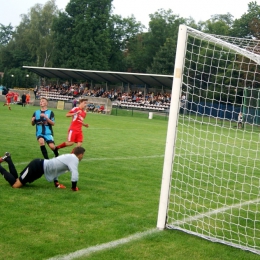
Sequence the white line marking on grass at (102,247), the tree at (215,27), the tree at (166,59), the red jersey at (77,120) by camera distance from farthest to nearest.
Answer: the tree at (215,27), the tree at (166,59), the red jersey at (77,120), the white line marking on grass at (102,247)

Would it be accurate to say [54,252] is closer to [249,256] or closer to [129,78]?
[249,256]

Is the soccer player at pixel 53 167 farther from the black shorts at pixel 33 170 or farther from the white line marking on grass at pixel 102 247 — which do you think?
the white line marking on grass at pixel 102 247

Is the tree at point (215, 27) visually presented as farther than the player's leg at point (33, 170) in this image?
Yes

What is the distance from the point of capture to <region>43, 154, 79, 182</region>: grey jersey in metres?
7.55

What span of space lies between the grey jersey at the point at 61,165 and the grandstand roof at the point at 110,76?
108 ft

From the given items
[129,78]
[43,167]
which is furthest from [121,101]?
[43,167]

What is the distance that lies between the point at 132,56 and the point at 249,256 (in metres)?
71.5

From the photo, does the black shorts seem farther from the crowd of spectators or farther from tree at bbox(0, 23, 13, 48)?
tree at bbox(0, 23, 13, 48)

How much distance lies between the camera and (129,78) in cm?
4494

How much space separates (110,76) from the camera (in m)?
45.8

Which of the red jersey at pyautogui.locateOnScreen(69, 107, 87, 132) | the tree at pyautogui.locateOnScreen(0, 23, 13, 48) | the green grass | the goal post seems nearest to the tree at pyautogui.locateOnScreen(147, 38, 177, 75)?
the red jersey at pyautogui.locateOnScreen(69, 107, 87, 132)

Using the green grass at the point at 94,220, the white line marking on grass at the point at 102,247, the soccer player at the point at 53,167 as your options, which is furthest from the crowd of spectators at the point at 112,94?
the white line marking on grass at the point at 102,247

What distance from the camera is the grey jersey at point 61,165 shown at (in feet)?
24.8

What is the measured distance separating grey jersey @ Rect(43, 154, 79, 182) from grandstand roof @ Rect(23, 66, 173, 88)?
108ft
